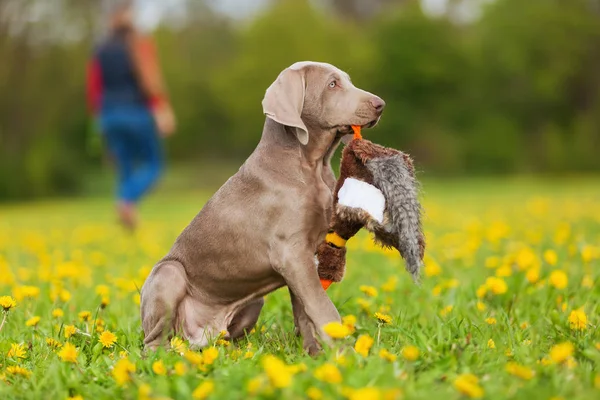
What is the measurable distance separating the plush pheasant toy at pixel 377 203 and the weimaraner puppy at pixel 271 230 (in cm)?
11

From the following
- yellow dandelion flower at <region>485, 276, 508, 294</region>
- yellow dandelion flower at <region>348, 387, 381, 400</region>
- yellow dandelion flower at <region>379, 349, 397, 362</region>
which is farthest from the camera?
yellow dandelion flower at <region>485, 276, 508, 294</region>

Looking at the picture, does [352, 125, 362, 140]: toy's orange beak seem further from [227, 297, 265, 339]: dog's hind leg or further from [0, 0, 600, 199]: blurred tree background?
[0, 0, 600, 199]: blurred tree background

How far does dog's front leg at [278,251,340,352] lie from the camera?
2.98 metres

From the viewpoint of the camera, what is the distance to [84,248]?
780 cm

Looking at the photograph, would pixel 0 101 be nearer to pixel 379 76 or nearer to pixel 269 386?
pixel 379 76

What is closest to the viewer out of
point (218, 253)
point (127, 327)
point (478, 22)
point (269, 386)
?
point (269, 386)

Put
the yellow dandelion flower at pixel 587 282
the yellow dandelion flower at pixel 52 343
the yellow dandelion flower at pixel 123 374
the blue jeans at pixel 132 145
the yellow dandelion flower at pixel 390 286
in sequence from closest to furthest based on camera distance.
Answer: the yellow dandelion flower at pixel 123 374, the yellow dandelion flower at pixel 52 343, the yellow dandelion flower at pixel 587 282, the yellow dandelion flower at pixel 390 286, the blue jeans at pixel 132 145

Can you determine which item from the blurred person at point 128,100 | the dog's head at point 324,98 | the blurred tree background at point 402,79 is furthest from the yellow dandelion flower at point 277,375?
the blurred tree background at point 402,79

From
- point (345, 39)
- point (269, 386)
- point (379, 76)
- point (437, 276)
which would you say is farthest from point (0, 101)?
point (269, 386)

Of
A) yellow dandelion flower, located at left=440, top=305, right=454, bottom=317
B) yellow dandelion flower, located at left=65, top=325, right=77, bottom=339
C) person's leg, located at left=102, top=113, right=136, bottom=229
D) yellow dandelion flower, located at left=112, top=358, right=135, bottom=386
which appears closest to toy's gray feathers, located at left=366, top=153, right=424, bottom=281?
yellow dandelion flower, located at left=440, top=305, right=454, bottom=317

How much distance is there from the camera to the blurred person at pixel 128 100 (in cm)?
849

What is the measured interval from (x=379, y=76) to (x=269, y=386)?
3629 centimetres

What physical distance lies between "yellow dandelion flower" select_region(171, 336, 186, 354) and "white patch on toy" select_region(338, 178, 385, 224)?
35.4 inches

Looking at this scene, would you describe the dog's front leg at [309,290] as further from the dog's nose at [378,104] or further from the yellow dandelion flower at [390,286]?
the yellow dandelion flower at [390,286]
